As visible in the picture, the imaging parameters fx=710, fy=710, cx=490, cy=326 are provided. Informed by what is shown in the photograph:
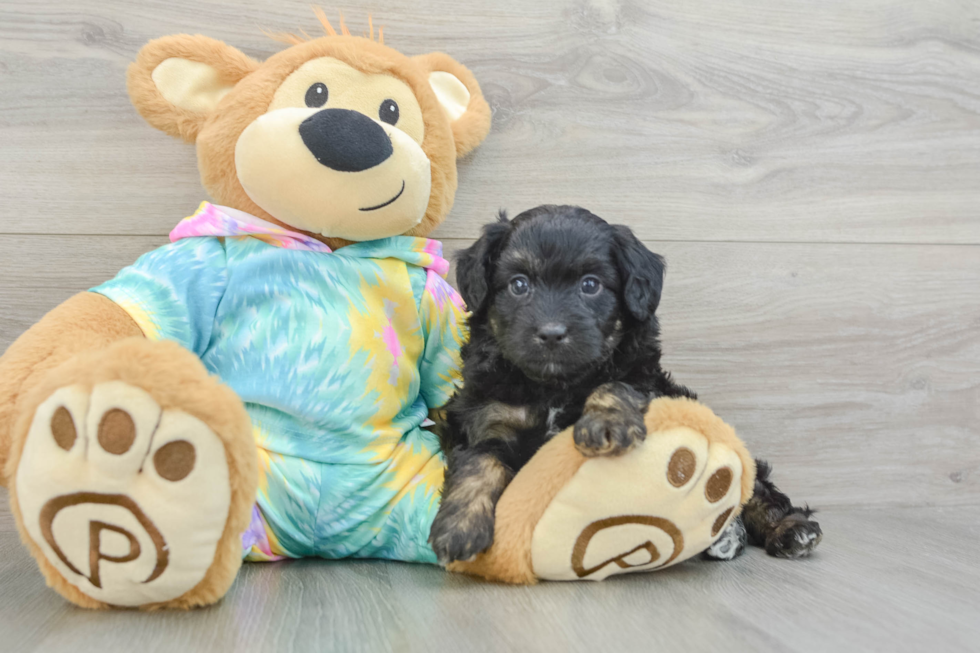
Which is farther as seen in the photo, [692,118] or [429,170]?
[692,118]

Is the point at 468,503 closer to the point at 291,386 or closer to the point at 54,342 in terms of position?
the point at 291,386

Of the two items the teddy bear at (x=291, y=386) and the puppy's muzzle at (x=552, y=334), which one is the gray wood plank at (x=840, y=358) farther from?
the puppy's muzzle at (x=552, y=334)

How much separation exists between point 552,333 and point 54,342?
1.12 meters

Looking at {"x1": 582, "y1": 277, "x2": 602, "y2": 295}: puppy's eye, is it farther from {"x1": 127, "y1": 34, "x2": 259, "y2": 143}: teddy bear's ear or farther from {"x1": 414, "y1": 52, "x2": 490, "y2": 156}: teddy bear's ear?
{"x1": 127, "y1": 34, "x2": 259, "y2": 143}: teddy bear's ear

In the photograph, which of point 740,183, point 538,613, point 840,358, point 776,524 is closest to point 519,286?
point 538,613

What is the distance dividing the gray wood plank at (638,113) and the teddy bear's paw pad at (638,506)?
47.5 inches

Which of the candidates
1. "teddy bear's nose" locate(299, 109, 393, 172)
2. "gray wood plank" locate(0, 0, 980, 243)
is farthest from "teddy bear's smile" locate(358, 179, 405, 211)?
"gray wood plank" locate(0, 0, 980, 243)

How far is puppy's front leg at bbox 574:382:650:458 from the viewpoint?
5.11 feet

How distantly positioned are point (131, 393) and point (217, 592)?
461 millimetres

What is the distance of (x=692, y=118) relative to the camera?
2639 mm

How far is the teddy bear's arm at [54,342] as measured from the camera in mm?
1455

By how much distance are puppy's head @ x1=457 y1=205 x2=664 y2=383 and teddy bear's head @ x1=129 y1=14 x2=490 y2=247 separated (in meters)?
0.27

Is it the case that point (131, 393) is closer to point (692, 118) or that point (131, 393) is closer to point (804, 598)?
point (804, 598)

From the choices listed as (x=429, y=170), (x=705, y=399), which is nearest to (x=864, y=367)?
(x=705, y=399)
